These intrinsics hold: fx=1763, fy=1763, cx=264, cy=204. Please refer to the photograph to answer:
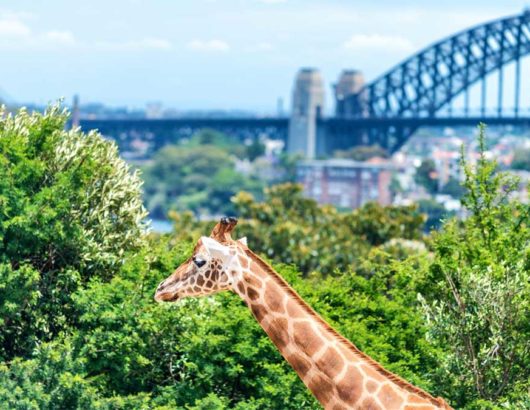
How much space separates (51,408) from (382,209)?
55.2 meters

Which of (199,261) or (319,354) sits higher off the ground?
(199,261)

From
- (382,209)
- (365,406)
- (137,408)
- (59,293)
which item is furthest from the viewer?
(382,209)

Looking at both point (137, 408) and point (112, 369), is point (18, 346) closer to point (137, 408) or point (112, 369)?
point (112, 369)

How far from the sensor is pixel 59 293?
106 feet

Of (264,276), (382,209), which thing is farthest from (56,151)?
(382,209)

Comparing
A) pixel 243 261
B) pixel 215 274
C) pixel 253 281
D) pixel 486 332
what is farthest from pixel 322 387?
pixel 486 332

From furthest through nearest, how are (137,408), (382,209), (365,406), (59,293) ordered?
(382,209) → (59,293) → (137,408) → (365,406)

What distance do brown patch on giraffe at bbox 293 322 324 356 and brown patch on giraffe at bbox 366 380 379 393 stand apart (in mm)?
742

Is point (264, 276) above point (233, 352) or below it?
above

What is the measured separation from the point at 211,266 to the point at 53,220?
10610 millimetres

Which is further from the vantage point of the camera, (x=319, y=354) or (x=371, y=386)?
(x=319, y=354)

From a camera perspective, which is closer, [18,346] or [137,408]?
[137,408]

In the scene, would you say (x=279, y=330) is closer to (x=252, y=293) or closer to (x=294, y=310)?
(x=294, y=310)

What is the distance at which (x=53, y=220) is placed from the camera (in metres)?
32.1
